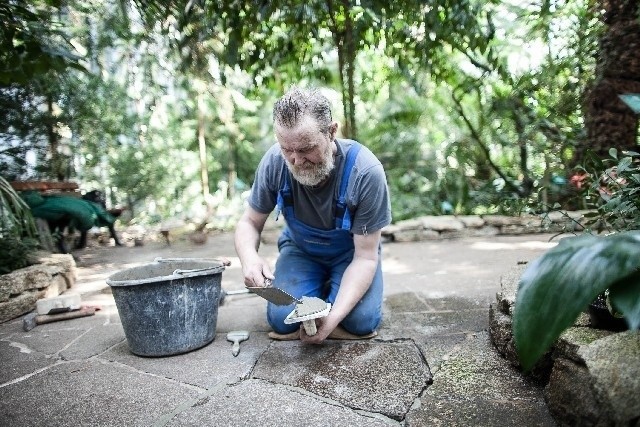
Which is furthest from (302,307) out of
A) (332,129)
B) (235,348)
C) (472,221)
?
(472,221)

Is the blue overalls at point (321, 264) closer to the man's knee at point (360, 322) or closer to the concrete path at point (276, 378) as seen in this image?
the man's knee at point (360, 322)

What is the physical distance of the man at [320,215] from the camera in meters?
1.82

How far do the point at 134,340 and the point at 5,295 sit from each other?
4.37 feet

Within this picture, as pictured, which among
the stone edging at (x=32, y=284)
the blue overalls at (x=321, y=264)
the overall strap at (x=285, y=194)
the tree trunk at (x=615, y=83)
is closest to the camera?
the blue overalls at (x=321, y=264)

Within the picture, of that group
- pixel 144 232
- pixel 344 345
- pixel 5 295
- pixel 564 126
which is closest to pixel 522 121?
pixel 564 126

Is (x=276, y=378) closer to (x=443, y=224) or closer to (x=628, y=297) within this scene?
(x=628, y=297)

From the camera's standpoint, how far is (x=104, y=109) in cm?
620

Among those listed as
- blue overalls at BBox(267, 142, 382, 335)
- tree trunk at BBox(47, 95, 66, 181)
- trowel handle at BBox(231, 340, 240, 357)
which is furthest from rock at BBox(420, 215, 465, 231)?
tree trunk at BBox(47, 95, 66, 181)

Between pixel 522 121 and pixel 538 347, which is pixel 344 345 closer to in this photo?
pixel 538 347

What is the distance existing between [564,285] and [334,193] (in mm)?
1332

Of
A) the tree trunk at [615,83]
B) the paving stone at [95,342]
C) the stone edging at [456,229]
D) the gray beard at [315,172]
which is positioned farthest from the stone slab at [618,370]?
the stone edging at [456,229]

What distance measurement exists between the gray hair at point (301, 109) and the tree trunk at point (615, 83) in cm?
323

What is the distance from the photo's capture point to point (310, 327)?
1.79 metres

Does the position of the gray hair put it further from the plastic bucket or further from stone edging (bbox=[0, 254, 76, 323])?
stone edging (bbox=[0, 254, 76, 323])
